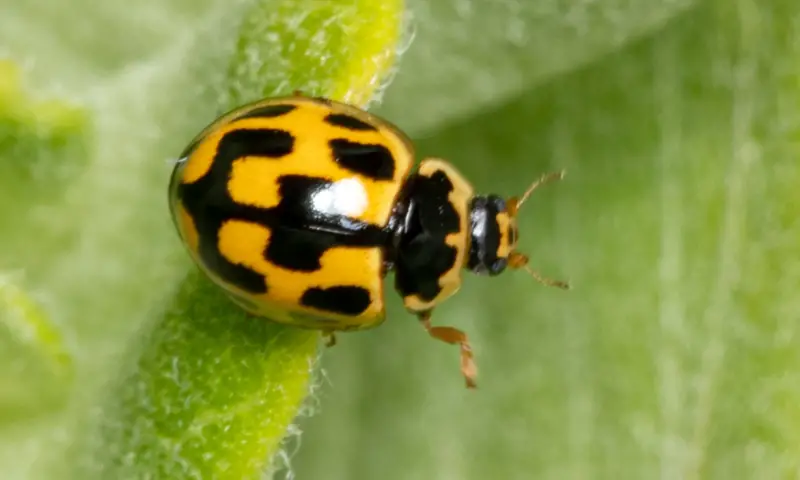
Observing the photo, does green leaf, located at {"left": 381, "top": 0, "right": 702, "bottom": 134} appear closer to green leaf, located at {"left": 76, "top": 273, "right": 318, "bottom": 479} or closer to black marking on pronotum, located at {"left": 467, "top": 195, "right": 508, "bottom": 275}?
black marking on pronotum, located at {"left": 467, "top": 195, "right": 508, "bottom": 275}

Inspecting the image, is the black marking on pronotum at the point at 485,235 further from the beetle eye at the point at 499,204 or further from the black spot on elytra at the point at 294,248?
the black spot on elytra at the point at 294,248

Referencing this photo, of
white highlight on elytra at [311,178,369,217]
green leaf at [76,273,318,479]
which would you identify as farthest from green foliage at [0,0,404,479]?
white highlight on elytra at [311,178,369,217]

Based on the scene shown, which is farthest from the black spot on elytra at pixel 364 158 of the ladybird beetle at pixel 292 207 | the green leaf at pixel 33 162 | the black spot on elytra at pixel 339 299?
the green leaf at pixel 33 162

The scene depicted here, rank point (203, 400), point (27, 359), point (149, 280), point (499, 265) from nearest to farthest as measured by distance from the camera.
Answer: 1. point (203, 400)
2. point (27, 359)
3. point (149, 280)
4. point (499, 265)

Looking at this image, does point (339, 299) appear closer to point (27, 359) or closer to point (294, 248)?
point (294, 248)

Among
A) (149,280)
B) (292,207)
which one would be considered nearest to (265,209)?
(292,207)

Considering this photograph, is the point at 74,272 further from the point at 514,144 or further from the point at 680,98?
the point at 680,98
